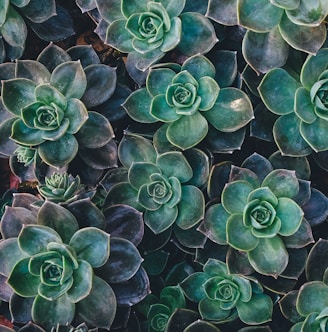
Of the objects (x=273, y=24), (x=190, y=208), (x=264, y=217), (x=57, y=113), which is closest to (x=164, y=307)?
(x=190, y=208)

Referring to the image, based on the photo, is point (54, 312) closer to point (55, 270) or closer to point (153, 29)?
point (55, 270)

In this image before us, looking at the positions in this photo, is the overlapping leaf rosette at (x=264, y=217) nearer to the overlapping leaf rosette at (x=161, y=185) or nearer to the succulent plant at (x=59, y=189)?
the overlapping leaf rosette at (x=161, y=185)

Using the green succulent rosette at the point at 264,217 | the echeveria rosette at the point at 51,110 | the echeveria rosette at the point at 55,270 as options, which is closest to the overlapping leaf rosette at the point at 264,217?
the green succulent rosette at the point at 264,217

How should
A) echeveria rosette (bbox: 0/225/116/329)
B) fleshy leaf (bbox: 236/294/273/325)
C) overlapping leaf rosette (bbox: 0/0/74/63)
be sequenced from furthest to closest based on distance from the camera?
overlapping leaf rosette (bbox: 0/0/74/63)
fleshy leaf (bbox: 236/294/273/325)
echeveria rosette (bbox: 0/225/116/329)

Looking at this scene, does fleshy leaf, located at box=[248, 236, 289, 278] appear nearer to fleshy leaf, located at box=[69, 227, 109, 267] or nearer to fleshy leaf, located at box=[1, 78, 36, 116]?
fleshy leaf, located at box=[69, 227, 109, 267]

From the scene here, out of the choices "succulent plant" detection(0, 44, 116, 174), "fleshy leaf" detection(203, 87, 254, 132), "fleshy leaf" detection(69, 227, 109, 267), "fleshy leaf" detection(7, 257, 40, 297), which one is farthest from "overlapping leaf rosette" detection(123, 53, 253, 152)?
"fleshy leaf" detection(7, 257, 40, 297)

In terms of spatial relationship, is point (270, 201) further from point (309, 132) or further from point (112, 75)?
point (112, 75)
